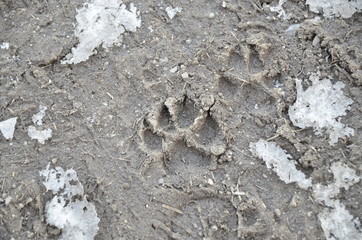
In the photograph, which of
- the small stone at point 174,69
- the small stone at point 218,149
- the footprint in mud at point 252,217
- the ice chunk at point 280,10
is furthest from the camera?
the ice chunk at point 280,10

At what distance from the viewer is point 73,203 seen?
1897 mm

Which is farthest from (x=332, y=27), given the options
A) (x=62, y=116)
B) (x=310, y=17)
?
(x=62, y=116)

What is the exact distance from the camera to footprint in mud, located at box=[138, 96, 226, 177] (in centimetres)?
200

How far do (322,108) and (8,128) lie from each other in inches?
58.3

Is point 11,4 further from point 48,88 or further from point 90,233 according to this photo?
point 90,233

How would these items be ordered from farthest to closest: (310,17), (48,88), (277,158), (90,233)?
(310,17)
(48,88)
(277,158)
(90,233)

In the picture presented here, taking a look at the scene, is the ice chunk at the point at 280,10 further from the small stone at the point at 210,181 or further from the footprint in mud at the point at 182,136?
the small stone at the point at 210,181

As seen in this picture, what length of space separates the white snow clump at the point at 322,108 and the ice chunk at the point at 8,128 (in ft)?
4.29

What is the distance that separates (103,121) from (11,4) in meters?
0.85

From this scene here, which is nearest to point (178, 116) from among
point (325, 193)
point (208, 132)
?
point (208, 132)

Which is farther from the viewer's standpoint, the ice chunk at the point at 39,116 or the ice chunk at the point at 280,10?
the ice chunk at the point at 280,10

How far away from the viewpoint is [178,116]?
6.85 ft

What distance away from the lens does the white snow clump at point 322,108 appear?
78.7 inches

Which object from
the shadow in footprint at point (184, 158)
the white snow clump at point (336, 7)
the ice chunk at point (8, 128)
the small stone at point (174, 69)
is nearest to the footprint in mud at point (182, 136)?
the shadow in footprint at point (184, 158)
